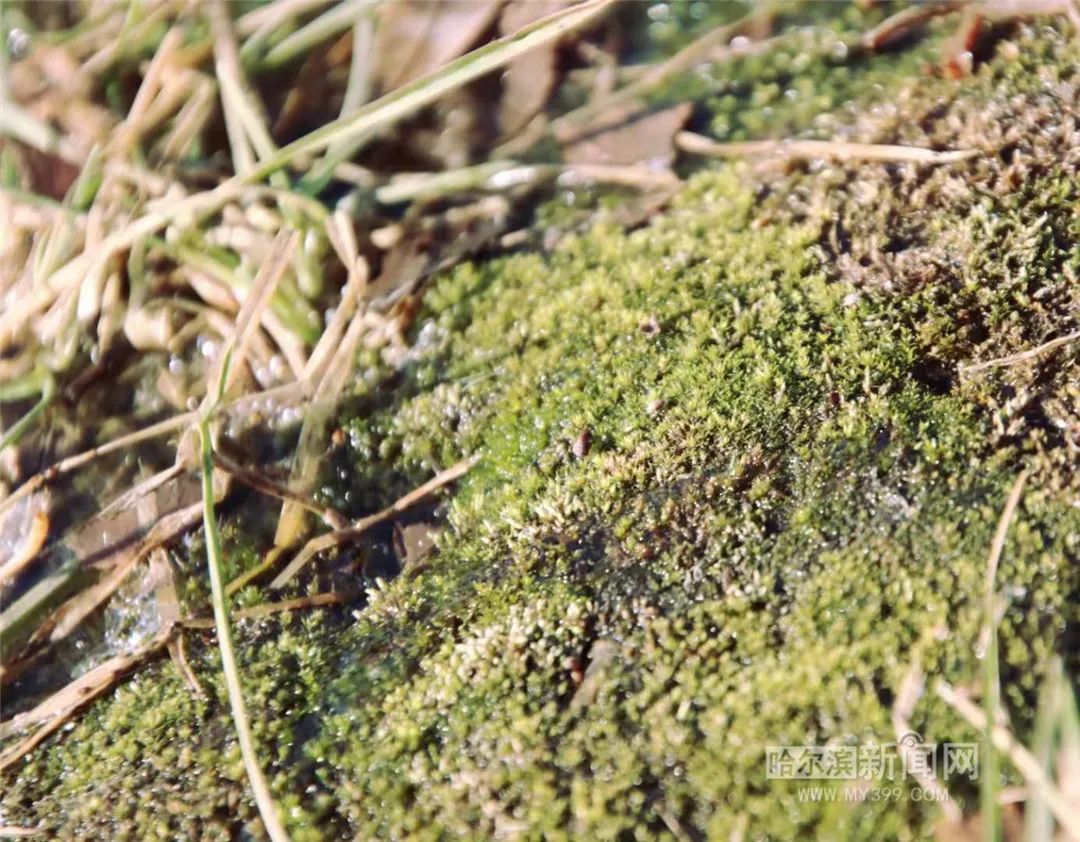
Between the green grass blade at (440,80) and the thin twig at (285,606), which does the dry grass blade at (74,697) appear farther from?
the green grass blade at (440,80)

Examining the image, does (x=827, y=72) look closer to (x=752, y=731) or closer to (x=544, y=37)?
(x=544, y=37)

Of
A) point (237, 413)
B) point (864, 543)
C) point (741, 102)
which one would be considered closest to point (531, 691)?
point (864, 543)

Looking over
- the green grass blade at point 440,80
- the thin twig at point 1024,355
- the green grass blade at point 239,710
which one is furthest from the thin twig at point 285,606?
the thin twig at point 1024,355

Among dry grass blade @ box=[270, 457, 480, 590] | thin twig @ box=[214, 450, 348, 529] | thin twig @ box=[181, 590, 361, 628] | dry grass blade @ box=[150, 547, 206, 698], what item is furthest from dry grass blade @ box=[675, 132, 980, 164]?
dry grass blade @ box=[150, 547, 206, 698]

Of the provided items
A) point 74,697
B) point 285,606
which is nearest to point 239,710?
point 285,606

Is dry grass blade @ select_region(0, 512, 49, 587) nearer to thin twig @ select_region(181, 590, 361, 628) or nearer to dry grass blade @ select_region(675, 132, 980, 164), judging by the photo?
thin twig @ select_region(181, 590, 361, 628)

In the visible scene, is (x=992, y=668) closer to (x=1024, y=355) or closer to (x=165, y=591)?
(x=1024, y=355)
